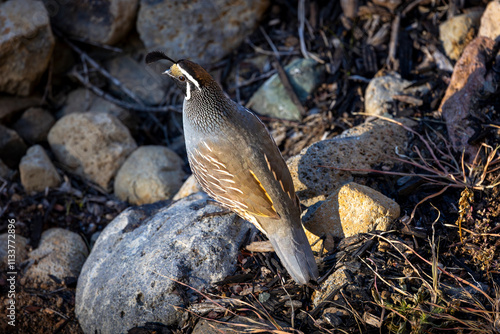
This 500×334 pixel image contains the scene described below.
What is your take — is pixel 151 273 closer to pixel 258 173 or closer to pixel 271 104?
pixel 258 173

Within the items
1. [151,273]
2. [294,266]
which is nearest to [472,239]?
[294,266]

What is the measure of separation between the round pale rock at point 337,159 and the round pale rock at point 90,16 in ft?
14.1

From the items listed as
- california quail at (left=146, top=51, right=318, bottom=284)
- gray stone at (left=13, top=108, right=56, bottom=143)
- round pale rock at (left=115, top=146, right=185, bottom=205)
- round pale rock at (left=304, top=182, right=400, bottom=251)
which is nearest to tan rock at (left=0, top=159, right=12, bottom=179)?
gray stone at (left=13, top=108, right=56, bottom=143)

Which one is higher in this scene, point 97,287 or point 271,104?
point 271,104

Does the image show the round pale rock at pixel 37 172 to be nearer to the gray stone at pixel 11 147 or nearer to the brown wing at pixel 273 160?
the gray stone at pixel 11 147

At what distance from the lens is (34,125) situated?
658cm

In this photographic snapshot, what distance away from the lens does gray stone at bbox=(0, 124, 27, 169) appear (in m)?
6.10

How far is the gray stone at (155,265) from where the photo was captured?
3.64 meters

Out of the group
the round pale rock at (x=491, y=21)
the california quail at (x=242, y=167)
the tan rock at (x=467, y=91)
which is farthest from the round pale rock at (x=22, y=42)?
the round pale rock at (x=491, y=21)

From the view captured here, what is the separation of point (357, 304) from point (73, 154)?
4.71 meters

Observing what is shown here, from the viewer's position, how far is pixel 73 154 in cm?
606

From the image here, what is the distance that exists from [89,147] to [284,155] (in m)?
2.89

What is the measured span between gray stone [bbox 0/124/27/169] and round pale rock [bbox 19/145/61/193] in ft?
1.61

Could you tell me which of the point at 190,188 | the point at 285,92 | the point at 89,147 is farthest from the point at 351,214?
the point at 89,147
